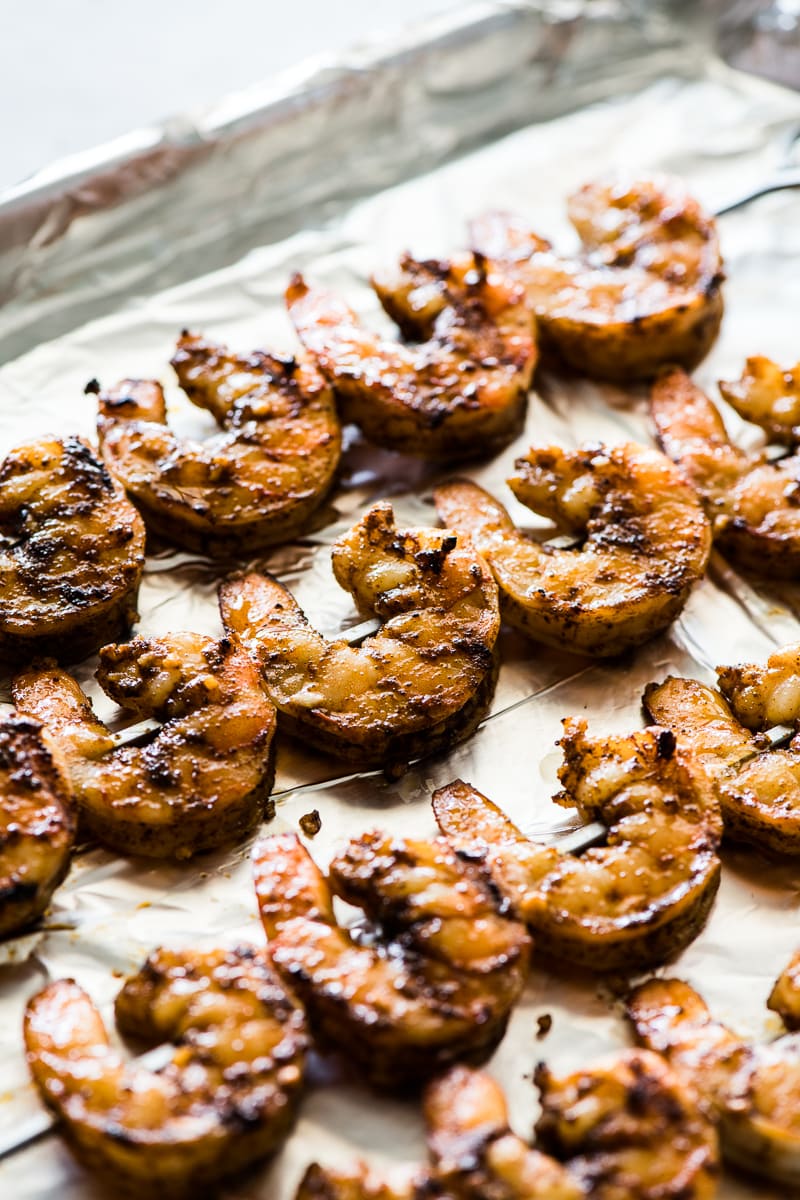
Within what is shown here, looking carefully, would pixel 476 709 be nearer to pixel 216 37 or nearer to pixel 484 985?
pixel 484 985

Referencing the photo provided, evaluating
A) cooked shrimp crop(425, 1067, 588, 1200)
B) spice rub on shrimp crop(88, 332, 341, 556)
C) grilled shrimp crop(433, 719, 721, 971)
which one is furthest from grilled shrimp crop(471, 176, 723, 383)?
cooked shrimp crop(425, 1067, 588, 1200)

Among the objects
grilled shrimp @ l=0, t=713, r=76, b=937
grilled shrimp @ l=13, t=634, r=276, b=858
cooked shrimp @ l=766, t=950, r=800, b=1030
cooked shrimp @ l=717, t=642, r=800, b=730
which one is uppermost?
grilled shrimp @ l=0, t=713, r=76, b=937

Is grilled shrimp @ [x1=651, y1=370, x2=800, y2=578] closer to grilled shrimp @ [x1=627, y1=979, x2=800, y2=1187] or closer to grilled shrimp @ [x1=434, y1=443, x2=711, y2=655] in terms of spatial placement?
grilled shrimp @ [x1=434, y1=443, x2=711, y2=655]

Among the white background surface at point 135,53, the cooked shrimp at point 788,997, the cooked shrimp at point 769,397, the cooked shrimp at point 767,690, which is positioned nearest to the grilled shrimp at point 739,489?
the cooked shrimp at point 769,397

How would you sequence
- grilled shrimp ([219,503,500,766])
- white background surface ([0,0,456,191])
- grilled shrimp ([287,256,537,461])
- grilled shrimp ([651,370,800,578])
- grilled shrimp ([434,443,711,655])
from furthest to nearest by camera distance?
1. white background surface ([0,0,456,191])
2. grilled shrimp ([287,256,537,461])
3. grilled shrimp ([651,370,800,578])
4. grilled shrimp ([434,443,711,655])
5. grilled shrimp ([219,503,500,766])

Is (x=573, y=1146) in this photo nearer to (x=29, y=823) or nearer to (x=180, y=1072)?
(x=180, y=1072)

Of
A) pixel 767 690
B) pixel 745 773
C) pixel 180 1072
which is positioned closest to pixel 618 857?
pixel 745 773
